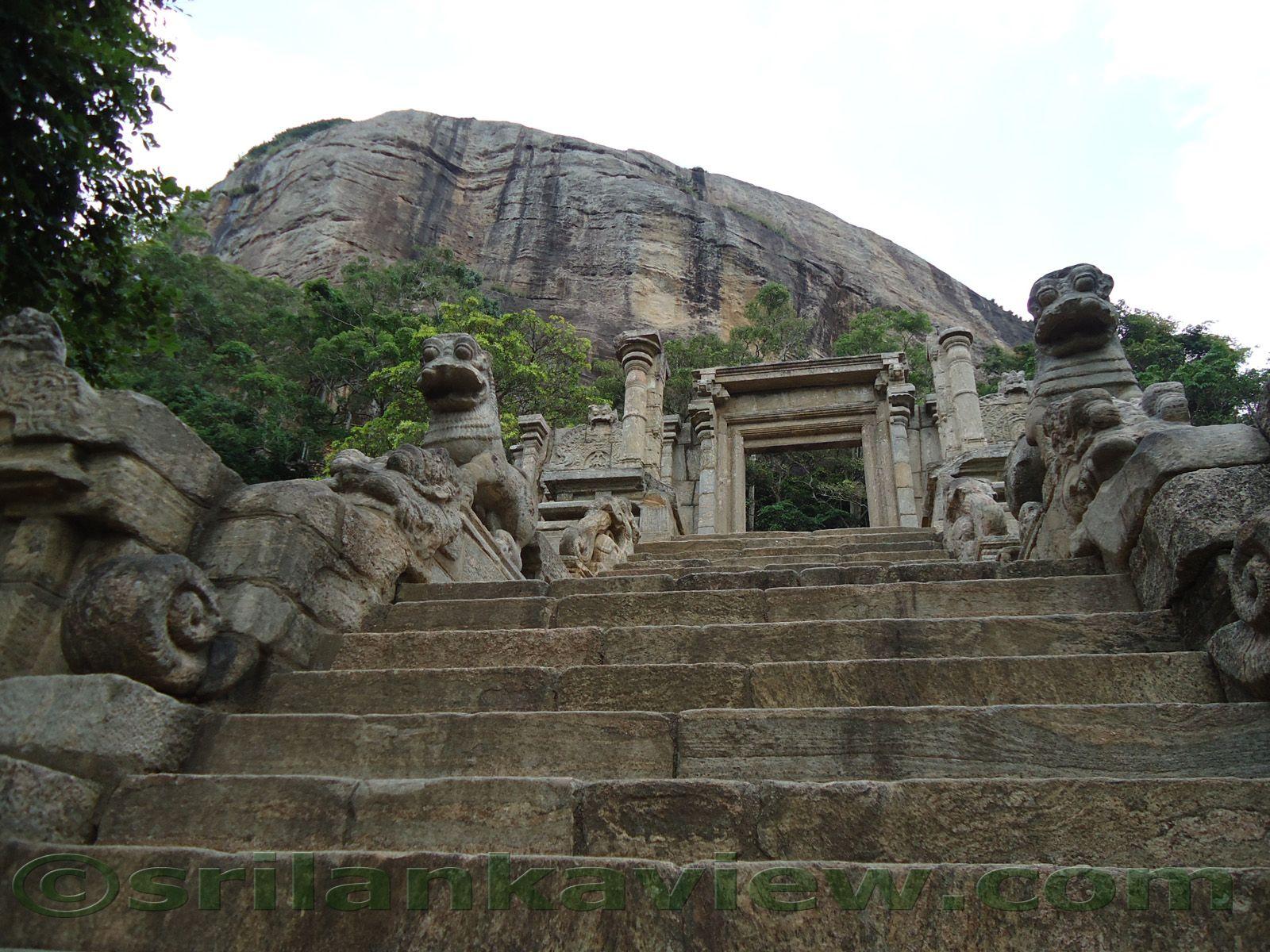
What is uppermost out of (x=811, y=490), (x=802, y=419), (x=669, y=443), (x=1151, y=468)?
(x=811, y=490)

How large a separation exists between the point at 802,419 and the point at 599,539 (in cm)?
813

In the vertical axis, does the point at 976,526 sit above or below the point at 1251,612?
above

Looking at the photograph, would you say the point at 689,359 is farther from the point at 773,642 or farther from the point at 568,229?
the point at 773,642

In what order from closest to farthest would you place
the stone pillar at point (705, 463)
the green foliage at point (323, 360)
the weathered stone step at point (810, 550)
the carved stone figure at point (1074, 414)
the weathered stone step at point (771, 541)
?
the carved stone figure at point (1074, 414) < the weathered stone step at point (810, 550) < the weathered stone step at point (771, 541) < the stone pillar at point (705, 463) < the green foliage at point (323, 360)

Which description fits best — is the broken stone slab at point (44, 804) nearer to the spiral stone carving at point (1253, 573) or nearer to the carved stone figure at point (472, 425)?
the carved stone figure at point (472, 425)

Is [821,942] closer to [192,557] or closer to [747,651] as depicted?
[747,651]

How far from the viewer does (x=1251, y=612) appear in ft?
7.34

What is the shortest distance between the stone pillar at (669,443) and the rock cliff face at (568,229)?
16507 mm

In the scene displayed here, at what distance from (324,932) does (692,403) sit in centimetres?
1235

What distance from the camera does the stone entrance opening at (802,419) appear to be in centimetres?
1347

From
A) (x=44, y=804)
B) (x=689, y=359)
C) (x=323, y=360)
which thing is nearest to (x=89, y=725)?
(x=44, y=804)

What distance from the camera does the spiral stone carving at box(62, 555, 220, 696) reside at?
104 inches

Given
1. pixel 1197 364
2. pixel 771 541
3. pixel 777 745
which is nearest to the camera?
pixel 777 745

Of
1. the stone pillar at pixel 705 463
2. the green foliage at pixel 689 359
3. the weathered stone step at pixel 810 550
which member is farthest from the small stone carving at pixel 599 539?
the green foliage at pixel 689 359
